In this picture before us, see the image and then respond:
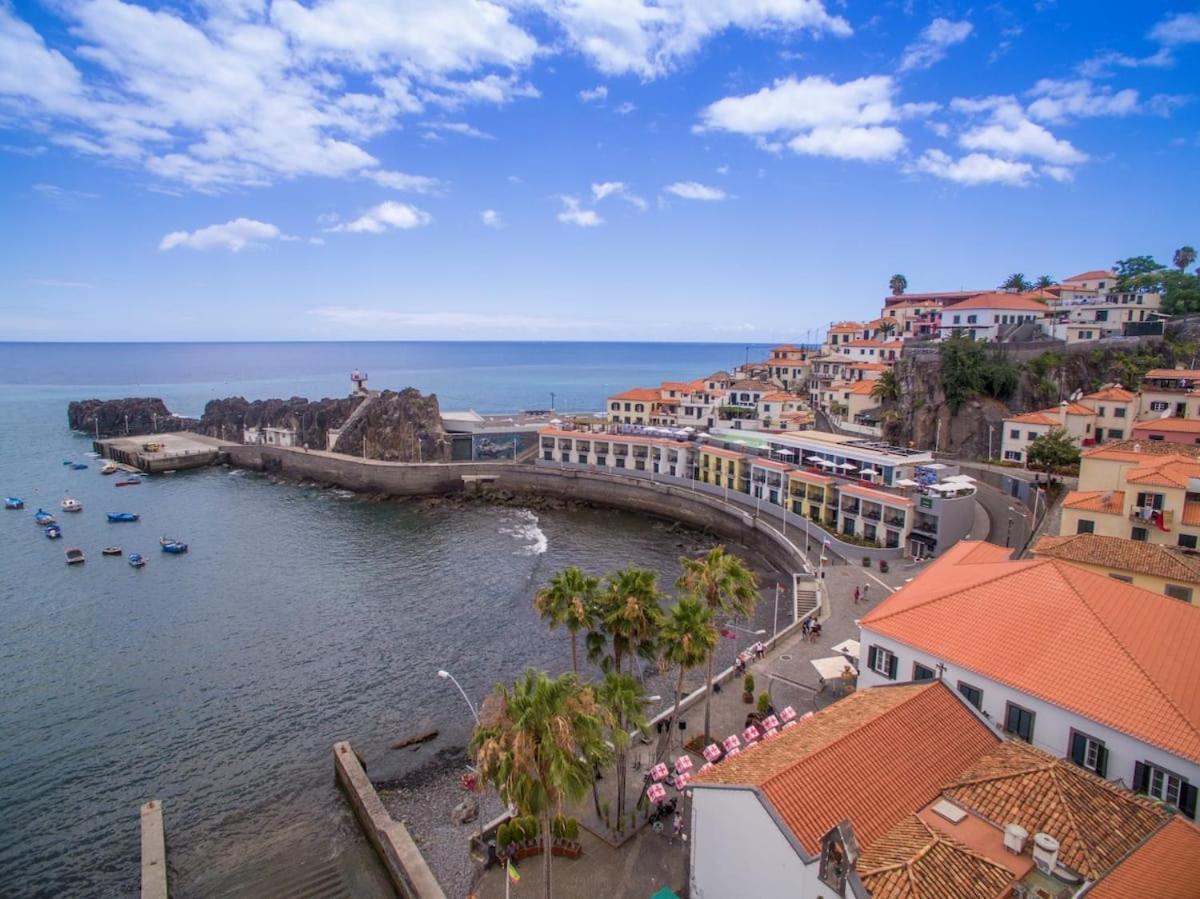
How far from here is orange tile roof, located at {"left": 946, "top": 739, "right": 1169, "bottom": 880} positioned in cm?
1592

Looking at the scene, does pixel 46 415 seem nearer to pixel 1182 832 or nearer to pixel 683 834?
pixel 683 834

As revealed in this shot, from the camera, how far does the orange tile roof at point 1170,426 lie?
52938 mm

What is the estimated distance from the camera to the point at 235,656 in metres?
44.5

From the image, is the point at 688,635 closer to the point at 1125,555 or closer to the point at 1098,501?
the point at 1125,555

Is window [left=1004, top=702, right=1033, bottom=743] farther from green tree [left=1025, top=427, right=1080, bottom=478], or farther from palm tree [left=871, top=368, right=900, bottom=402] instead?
palm tree [left=871, top=368, right=900, bottom=402]

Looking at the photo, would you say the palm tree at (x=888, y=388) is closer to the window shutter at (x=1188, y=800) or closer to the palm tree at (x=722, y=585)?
the palm tree at (x=722, y=585)

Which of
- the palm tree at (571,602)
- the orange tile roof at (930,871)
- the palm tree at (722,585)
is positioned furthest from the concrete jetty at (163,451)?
the orange tile roof at (930,871)

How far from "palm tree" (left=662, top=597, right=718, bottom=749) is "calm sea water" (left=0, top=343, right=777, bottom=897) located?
16673 mm

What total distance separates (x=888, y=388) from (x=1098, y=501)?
47.7 metres

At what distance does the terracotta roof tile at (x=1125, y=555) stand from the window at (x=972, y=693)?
1309 centimetres

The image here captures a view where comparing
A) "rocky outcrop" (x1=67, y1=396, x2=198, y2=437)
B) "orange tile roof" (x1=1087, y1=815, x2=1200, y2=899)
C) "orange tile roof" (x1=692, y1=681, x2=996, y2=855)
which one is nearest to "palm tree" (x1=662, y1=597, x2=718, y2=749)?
"orange tile roof" (x1=692, y1=681, x2=996, y2=855)

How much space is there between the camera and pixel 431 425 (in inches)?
4124

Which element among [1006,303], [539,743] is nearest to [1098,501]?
[539,743]

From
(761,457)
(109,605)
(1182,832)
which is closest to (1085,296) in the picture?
(761,457)
